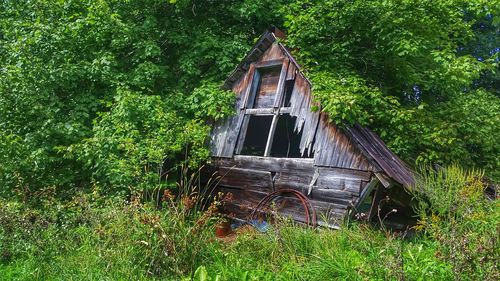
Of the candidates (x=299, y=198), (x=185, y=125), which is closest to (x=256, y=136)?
(x=185, y=125)

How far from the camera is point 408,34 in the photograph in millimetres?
9078

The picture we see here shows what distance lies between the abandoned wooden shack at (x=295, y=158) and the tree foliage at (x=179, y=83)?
461mm

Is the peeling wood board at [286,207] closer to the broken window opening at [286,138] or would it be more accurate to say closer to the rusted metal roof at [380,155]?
the rusted metal roof at [380,155]

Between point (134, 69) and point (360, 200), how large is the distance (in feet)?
22.8

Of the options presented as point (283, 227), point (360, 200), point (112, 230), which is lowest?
point (112, 230)

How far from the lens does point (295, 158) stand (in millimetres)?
8500

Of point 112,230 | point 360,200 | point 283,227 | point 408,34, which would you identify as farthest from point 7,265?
point 408,34

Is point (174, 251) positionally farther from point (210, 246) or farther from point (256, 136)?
point (256, 136)

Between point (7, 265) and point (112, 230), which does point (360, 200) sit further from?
point (7, 265)

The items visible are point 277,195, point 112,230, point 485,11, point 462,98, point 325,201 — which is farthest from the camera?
point 462,98

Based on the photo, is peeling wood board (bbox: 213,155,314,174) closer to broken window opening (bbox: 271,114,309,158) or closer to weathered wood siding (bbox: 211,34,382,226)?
weathered wood siding (bbox: 211,34,382,226)

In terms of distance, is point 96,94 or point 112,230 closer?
point 112,230

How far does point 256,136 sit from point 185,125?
3.05 metres

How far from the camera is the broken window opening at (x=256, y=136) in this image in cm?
1126
